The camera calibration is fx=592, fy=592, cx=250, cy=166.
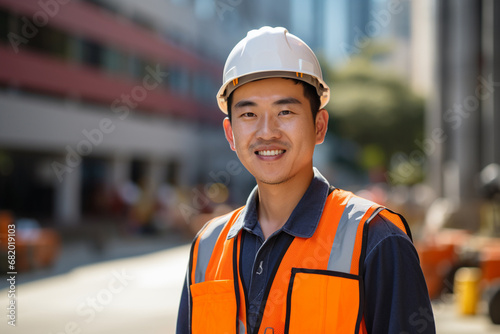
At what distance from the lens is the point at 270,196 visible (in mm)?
2477

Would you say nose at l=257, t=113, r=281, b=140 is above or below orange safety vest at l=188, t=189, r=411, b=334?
above

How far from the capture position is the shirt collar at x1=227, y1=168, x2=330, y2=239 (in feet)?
7.36

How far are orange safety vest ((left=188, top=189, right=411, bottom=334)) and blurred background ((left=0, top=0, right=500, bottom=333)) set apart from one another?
6746mm

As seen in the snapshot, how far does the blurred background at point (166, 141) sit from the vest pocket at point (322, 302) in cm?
705

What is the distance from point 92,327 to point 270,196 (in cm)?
726

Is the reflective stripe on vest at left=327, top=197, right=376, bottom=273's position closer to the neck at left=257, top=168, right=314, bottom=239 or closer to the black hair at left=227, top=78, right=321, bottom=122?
the neck at left=257, top=168, right=314, bottom=239

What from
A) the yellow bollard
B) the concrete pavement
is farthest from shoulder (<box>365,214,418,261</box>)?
the yellow bollard

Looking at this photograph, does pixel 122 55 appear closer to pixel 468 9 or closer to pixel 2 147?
pixel 2 147

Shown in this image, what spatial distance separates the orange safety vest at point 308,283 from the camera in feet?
6.59

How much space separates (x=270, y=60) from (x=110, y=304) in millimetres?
9288

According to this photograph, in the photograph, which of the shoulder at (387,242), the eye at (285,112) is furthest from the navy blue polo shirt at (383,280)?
the eye at (285,112)

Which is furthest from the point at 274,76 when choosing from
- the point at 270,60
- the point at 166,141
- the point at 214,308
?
the point at 166,141

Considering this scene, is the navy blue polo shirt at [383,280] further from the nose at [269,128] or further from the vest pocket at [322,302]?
the nose at [269,128]

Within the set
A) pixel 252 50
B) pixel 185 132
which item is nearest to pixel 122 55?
pixel 185 132
